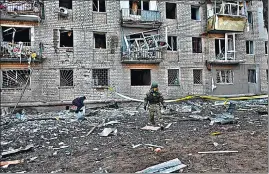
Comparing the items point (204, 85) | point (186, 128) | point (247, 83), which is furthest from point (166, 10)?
point (186, 128)

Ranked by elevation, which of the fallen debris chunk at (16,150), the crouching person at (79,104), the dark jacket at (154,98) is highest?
the dark jacket at (154,98)

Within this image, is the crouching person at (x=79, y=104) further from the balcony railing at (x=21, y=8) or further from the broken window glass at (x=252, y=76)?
the broken window glass at (x=252, y=76)

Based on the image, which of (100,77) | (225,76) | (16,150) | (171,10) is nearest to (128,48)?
(100,77)

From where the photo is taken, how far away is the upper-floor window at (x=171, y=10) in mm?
21306

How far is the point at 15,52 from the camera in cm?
1630

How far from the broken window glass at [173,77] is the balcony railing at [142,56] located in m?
1.68

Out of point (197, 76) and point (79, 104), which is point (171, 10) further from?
point (79, 104)

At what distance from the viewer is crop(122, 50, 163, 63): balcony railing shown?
18.8 metres

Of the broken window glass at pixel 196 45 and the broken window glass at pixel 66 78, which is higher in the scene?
the broken window glass at pixel 196 45

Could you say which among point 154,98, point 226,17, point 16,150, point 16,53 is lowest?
point 16,150

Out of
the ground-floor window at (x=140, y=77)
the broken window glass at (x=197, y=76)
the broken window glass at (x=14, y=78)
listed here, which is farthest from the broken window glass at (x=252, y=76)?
the broken window glass at (x=14, y=78)

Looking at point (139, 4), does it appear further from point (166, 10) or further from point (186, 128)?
point (186, 128)

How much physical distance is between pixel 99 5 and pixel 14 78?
7924 mm

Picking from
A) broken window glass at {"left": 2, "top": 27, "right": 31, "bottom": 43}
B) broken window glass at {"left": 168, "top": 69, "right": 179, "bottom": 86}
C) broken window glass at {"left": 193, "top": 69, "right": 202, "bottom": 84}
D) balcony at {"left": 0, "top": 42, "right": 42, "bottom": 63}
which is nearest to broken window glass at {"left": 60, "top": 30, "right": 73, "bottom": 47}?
broken window glass at {"left": 2, "top": 27, "right": 31, "bottom": 43}
